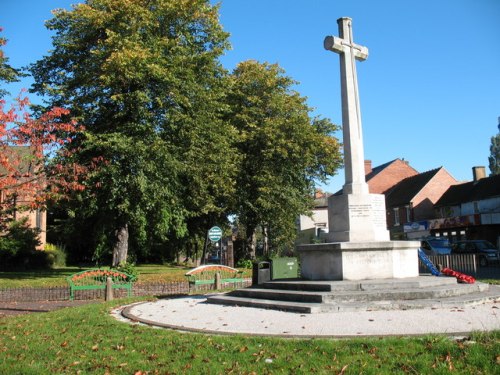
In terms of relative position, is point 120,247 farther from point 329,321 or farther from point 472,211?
point 472,211

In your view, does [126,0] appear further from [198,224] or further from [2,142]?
[198,224]

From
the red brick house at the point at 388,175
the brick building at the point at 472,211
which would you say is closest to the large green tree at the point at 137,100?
the brick building at the point at 472,211

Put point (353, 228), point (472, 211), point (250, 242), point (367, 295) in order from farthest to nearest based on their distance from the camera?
point (472, 211), point (250, 242), point (353, 228), point (367, 295)

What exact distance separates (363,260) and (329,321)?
364 centimetres

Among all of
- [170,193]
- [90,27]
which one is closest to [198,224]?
[170,193]

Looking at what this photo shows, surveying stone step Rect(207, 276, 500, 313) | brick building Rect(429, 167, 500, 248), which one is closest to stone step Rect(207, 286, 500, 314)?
stone step Rect(207, 276, 500, 313)

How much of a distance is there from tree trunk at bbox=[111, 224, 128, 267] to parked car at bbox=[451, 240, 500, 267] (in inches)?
856

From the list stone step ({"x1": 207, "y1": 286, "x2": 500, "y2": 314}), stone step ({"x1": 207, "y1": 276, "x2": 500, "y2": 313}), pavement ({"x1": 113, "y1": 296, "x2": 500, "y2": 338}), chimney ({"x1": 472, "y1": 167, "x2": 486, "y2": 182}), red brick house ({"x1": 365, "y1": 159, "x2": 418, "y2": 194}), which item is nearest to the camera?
pavement ({"x1": 113, "y1": 296, "x2": 500, "y2": 338})

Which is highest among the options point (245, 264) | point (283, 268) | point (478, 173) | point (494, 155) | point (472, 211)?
point (494, 155)

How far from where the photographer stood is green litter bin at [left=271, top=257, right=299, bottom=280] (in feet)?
48.1

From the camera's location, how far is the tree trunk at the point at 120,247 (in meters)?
25.0

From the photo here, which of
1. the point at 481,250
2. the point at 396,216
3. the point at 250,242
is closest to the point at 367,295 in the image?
the point at 481,250

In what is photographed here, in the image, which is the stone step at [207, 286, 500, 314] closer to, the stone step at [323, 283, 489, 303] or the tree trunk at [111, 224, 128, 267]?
the stone step at [323, 283, 489, 303]

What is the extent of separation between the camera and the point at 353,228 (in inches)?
489
